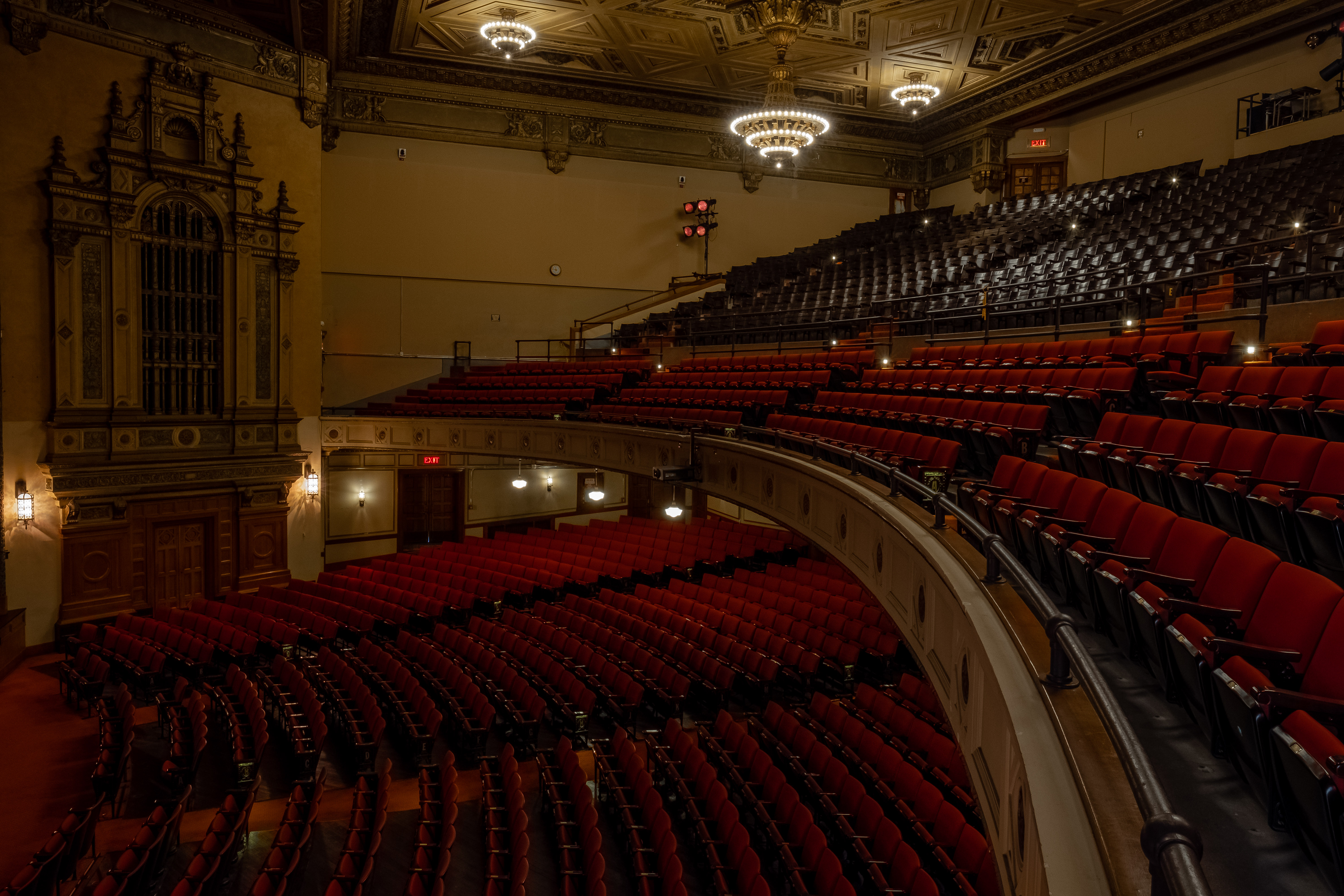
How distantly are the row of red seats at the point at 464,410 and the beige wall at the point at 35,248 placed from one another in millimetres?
3722

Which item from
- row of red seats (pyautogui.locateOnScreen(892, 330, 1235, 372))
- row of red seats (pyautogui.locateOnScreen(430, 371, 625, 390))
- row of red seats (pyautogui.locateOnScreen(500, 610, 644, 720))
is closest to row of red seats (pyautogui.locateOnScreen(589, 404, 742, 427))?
row of red seats (pyautogui.locateOnScreen(430, 371, 625, 390))

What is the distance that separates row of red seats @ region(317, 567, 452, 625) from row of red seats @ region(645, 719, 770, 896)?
3.42m

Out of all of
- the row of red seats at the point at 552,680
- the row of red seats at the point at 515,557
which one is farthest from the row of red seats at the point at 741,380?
the row of red seats at the point at 552,680

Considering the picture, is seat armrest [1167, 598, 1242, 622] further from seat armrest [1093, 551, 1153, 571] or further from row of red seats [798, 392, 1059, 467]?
row of red seats [798, 392, 1059, 467]

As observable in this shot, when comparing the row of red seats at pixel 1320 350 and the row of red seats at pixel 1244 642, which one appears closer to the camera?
the row of red seats at pixel 1244 642

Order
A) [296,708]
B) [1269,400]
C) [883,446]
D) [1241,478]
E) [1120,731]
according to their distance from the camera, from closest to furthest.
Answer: [1120,731]
[1241,478]
[1269,400]
[883,446]
[296,708]

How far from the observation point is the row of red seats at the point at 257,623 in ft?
26.6

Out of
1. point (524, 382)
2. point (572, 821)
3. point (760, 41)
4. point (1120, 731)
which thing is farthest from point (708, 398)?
point (1120, 731)

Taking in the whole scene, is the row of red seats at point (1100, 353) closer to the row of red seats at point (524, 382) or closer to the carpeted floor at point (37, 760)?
the row of red seats at point (524, 382)

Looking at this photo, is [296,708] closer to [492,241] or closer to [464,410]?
[464,410]

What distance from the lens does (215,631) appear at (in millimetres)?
8414

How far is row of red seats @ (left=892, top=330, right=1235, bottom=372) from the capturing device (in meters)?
4.94

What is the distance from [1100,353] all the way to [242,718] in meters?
6.70

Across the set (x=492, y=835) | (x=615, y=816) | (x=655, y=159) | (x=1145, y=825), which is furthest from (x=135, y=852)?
(x=655, y=159)
